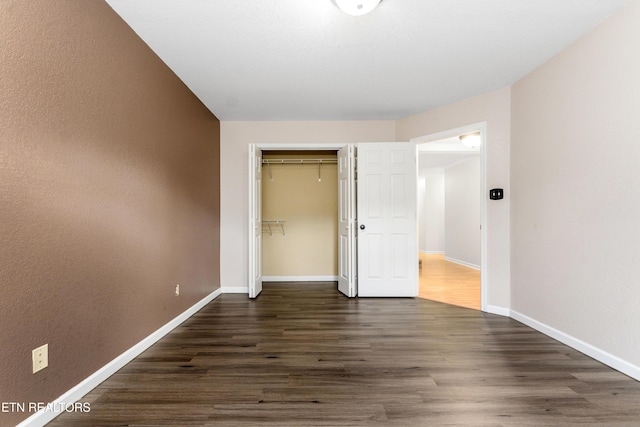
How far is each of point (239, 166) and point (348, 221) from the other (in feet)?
6.12

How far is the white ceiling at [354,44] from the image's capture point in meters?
2.08

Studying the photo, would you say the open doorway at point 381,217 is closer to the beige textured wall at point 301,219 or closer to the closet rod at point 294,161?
the closet rod at point 294,161

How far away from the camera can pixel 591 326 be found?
7.69ft

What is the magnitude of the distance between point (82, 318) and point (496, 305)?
3886 mm

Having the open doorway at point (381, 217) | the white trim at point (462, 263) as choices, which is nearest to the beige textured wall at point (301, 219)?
the open doorway at point (381, 217)

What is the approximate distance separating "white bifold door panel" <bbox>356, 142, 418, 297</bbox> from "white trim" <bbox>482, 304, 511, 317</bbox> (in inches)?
40.8

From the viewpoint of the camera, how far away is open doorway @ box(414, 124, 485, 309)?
13.8 ft

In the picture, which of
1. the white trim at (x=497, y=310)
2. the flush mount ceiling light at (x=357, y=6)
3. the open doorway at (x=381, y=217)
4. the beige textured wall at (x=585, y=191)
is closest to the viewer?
the flush mount ceiling light at (x=357, y=6)

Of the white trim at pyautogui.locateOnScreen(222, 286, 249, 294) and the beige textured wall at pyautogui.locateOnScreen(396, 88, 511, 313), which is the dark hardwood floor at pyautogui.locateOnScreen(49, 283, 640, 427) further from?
the white trim at pyautogui.locateOnScreen(222, 286, 249, 294)

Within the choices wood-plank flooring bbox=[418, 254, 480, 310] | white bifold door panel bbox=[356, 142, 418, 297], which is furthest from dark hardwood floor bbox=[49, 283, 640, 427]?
white bifold door panel bbox=[356, 142, 418, 297]

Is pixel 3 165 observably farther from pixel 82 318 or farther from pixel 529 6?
pixel 529 6

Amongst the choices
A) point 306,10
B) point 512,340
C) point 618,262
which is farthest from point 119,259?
point 618,262

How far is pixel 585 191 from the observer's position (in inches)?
94.5

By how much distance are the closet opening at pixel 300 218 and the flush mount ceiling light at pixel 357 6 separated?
123 inches
